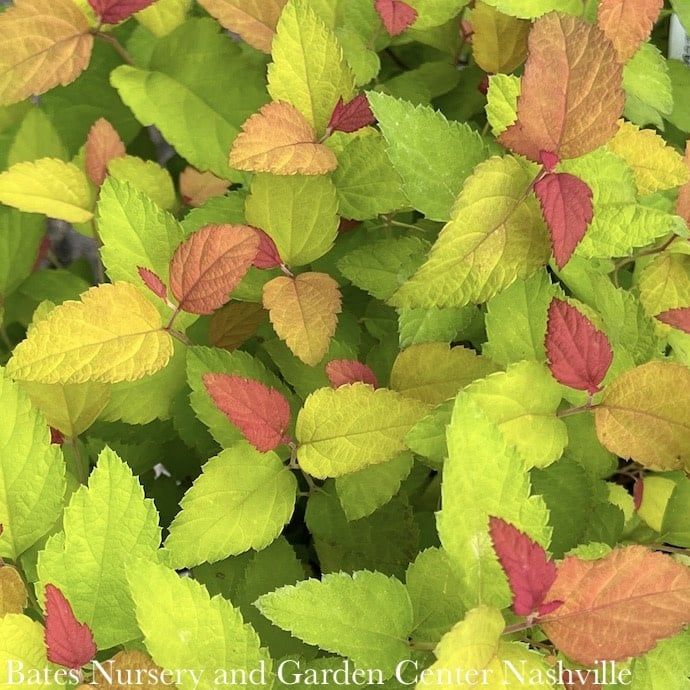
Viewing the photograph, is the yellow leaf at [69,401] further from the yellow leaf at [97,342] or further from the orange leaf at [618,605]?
the orange leaf at [618,605]

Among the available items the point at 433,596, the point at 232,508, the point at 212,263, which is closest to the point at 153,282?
the point at 212,263

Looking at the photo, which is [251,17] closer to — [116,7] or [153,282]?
[116,7]

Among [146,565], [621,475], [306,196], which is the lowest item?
[621,475]

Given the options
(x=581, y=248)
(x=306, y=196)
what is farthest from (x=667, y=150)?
(x=306, y=196)

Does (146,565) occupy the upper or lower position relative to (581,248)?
lower

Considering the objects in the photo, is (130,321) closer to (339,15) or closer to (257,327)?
(257,327)

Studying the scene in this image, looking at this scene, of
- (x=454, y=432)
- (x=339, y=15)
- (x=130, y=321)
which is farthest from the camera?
(x=339, y=15)
